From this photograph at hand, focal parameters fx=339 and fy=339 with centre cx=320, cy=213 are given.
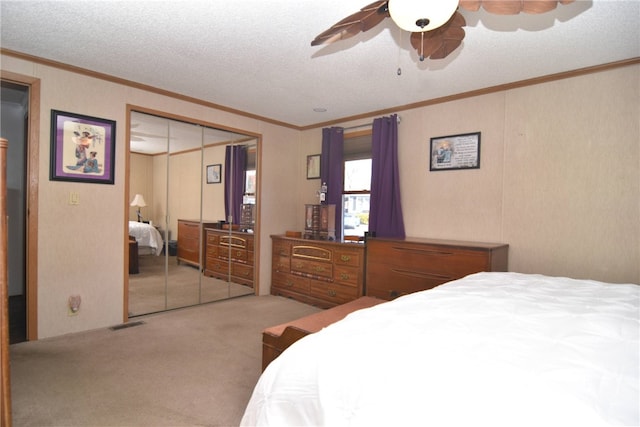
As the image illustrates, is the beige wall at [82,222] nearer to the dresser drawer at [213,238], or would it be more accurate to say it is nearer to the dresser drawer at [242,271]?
the dresser drawer at [213,238]

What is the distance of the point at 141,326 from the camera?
336cm

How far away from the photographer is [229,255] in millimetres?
4602

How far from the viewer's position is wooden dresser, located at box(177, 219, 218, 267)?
4082mm

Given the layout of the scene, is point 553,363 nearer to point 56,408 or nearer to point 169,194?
point 56,408

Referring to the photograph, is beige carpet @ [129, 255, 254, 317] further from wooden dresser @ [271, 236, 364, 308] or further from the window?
the window

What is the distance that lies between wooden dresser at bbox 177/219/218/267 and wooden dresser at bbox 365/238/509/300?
2099 millimetres

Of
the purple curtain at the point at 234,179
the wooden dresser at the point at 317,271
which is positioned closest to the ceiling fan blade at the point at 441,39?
the wooden dresser at the point at 317,271

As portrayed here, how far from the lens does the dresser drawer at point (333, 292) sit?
3.92 metres

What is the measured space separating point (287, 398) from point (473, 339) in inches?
26.5

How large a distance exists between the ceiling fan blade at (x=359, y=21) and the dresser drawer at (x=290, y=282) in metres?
3.13

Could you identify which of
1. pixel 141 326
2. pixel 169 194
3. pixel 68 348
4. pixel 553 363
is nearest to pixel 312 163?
pixel 169 194

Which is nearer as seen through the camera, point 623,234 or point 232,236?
point 623,234

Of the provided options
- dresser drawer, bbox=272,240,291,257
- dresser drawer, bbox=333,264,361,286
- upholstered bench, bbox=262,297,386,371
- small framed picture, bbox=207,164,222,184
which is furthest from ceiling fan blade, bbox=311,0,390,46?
dresser drawer, bbox=272,240,291,257

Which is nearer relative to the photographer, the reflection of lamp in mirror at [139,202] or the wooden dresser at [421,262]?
the wooden dresser at [421,262]
